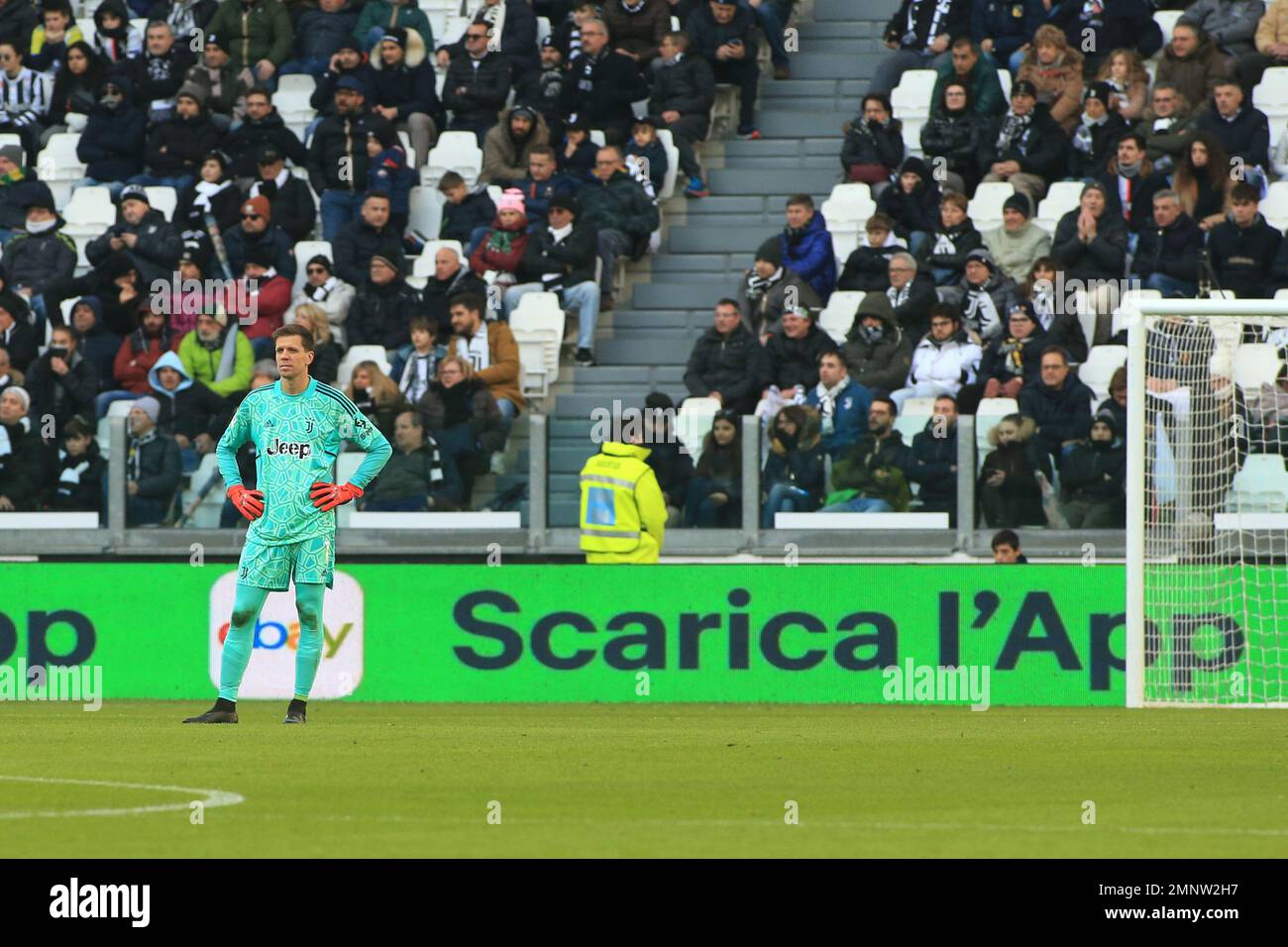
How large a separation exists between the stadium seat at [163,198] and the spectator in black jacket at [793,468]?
7822 millimetres

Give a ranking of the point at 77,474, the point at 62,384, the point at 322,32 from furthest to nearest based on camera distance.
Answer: the point at 322,32, the point at 62,384, the point at 77,474

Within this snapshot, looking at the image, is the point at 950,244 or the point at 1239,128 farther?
the point at 1239,128

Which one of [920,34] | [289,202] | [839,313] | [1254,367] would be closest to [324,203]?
[289,202]

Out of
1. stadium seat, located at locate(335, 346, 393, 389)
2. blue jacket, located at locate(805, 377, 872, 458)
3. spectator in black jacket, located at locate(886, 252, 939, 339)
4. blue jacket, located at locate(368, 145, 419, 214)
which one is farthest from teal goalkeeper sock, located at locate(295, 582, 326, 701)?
blue jacket, located at locate(368, 145, 419, 214)

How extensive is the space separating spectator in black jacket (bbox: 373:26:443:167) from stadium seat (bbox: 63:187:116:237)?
2756mm

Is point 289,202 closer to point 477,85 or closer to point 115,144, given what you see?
point 477,85

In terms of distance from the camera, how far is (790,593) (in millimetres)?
16406

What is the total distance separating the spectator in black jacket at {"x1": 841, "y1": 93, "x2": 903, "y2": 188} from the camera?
20453 mm

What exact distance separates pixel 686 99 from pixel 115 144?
578cm

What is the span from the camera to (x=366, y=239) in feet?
66.9

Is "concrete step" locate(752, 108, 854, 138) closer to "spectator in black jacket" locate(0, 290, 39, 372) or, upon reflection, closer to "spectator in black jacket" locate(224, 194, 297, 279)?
"spectator in black jacket" locate(224, 194, 297, 279)

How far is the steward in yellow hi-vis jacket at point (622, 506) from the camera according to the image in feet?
54.0

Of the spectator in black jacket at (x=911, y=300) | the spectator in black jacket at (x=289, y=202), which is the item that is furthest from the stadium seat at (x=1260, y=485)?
the spectator in black jacket at (x=289, y=202)

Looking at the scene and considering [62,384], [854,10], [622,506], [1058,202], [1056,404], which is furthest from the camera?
[854,10]
